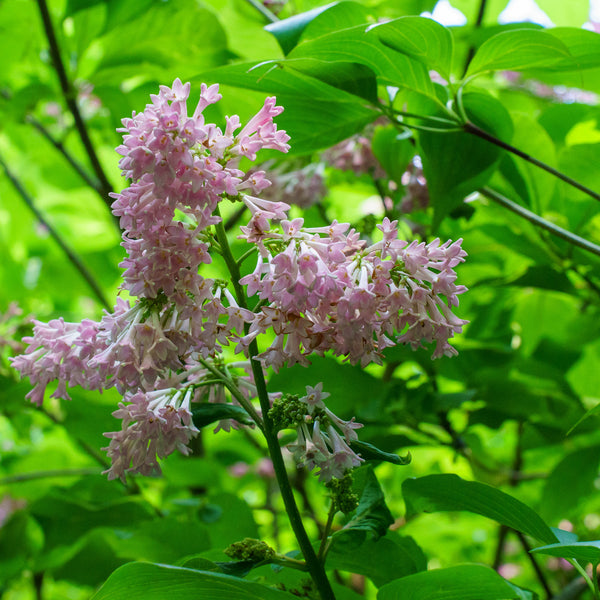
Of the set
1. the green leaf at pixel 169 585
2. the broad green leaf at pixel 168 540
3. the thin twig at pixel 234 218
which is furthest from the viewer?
the thin twig at pixel 234 218

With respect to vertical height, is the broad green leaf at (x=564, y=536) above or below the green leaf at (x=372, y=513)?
below

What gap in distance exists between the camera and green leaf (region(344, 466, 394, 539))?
0.72m

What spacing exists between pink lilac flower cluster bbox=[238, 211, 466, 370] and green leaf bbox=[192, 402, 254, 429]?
0.11 metres

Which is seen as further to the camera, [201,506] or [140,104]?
[140,104]

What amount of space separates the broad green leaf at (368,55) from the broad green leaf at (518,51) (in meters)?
0.08

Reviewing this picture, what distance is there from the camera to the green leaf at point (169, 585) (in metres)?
0.57

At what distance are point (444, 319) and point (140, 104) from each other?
1146 mm

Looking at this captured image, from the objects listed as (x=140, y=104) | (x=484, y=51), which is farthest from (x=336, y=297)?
(x=140, y=104)

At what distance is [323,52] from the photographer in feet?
2.68

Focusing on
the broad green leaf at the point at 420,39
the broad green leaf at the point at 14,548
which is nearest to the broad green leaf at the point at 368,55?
the broad green leaf at the point at 420,39

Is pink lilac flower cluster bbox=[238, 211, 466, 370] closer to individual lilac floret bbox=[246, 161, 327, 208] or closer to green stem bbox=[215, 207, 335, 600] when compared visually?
green stem bbox=[215, 207, 335, 600]

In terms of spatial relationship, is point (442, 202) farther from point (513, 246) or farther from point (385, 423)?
point (385, 423)

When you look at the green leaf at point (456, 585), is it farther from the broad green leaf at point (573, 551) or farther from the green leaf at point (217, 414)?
the green leaf at point (217, 414)

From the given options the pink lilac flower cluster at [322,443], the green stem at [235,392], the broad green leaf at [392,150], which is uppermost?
the broad green leaf at [392,150]
